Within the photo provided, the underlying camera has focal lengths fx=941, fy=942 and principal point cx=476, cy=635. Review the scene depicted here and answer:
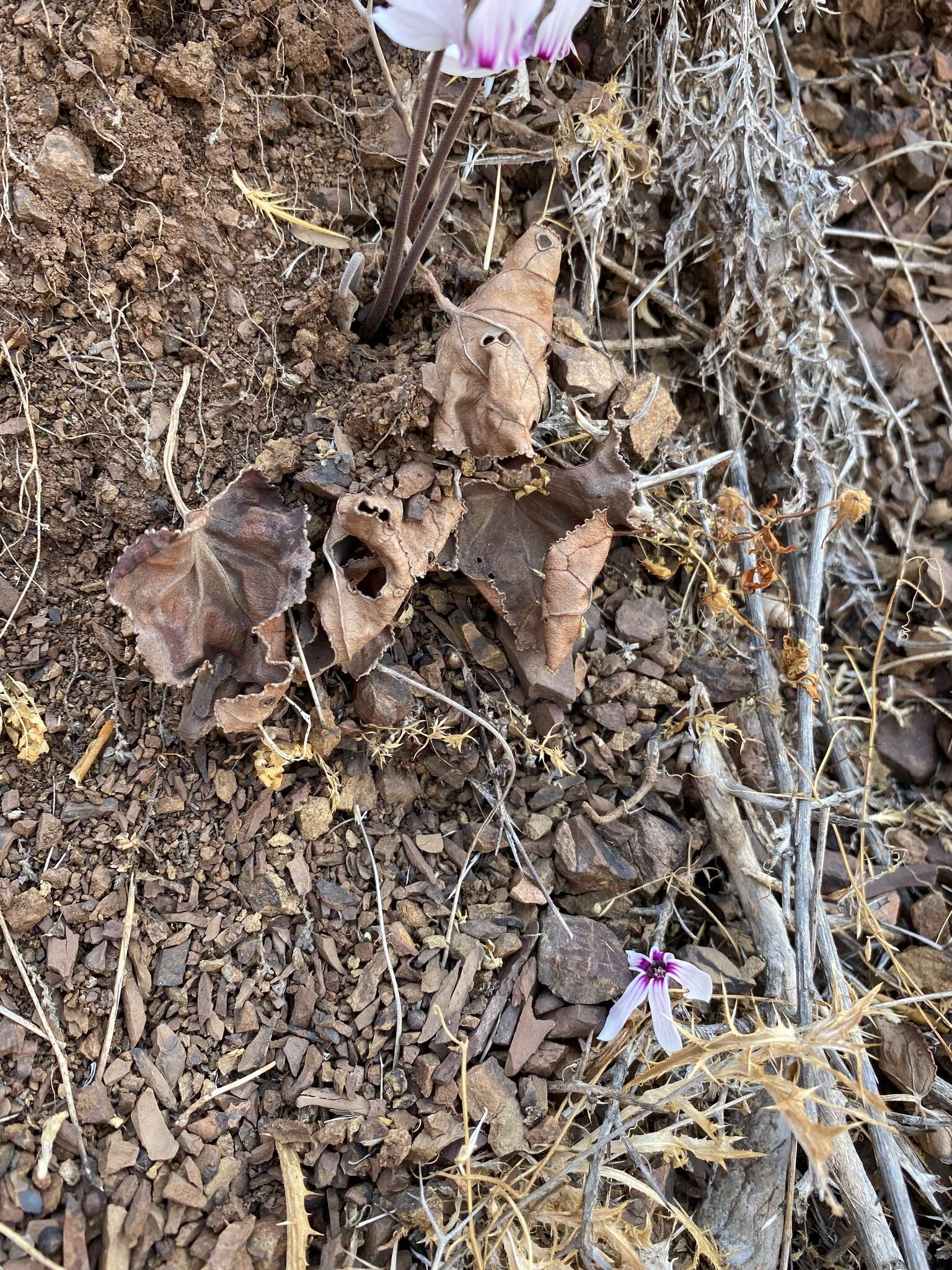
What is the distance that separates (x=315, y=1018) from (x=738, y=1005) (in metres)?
0.80

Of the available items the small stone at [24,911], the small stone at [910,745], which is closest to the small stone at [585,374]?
the small stone at [910,745]

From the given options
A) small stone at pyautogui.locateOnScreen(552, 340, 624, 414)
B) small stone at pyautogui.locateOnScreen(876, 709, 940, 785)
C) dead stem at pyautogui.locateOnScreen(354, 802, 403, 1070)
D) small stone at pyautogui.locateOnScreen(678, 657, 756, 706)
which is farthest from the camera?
small stone at pyautogui.locateOnScreen(876, 709, 940, 785)

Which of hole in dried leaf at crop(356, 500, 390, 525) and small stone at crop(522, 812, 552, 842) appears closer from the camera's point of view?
hole in dried leaf at crop(356, 500, 390, 525)

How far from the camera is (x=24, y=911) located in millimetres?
1535

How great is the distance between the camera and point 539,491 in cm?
181

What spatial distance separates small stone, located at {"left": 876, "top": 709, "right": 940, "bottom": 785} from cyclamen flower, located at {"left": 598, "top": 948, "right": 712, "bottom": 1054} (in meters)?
0.74

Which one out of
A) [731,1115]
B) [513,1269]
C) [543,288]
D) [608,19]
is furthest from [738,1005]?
[608,19]

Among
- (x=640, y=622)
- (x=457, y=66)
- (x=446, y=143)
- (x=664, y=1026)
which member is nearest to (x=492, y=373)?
(x=446, y=143)

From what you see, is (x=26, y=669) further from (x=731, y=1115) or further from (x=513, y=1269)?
(x=731, y=1115)

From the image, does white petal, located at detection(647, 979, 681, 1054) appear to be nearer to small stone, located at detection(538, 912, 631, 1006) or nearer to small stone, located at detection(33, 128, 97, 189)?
small stone, located at detection(538, 912, 631, 1006)

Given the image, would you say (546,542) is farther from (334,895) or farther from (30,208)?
(30,208)

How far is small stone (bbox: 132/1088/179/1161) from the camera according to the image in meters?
1.49

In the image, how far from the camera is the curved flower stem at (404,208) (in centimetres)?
144

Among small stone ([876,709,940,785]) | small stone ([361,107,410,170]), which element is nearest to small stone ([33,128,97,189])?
small stone ([361,107,410,170])
